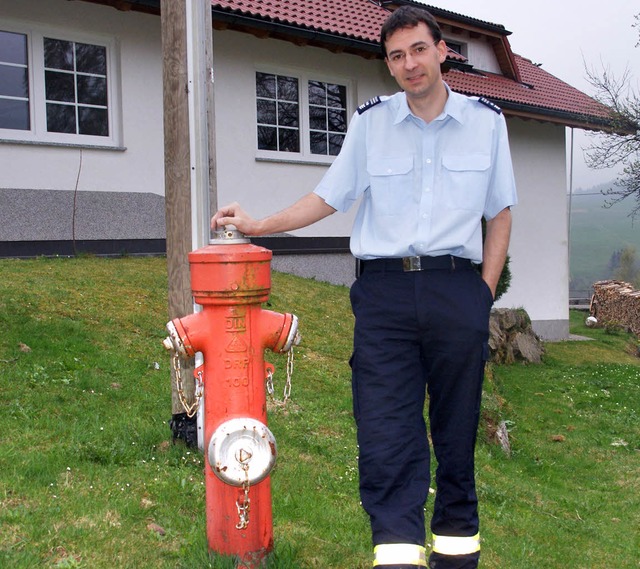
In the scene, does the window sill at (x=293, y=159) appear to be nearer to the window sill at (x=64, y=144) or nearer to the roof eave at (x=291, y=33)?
the roof eave at (x=291, y=33)

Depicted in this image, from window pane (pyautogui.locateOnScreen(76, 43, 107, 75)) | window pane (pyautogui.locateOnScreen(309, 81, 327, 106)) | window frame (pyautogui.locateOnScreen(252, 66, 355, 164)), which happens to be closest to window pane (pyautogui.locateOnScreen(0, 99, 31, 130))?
window pane (pyautogui.locateOnScreen(76, 43, 107, 75))

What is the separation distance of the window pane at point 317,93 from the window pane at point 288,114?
17.2 inches

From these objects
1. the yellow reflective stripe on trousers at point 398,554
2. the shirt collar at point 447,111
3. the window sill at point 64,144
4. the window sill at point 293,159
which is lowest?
the yellow reflective stripe on trousers at point 398,554

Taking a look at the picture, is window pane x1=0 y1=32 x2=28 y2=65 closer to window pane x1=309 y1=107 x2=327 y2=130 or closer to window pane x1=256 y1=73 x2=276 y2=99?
window pane x1=256 y1=73 x2=276 y2=99

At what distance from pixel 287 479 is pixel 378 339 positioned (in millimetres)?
1634

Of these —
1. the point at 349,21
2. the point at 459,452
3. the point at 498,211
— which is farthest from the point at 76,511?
the point at 349,21

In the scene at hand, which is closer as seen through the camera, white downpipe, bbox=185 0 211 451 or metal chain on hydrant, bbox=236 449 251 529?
metal chain on hydrant, bbox=236 449 251 529

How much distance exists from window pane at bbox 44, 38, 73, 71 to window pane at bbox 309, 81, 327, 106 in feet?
14.4

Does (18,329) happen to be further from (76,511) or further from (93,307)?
(76,511)

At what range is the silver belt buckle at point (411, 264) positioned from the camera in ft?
9.59

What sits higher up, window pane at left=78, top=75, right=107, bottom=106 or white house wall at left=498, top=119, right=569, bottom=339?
window pane at left=78, top=75, right=107, bottom=106

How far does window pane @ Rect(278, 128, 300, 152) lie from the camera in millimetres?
13305

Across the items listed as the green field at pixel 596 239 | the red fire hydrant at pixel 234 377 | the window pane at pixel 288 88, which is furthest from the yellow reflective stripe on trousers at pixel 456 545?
the green field at pixel 596 239

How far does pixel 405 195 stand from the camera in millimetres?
3016
